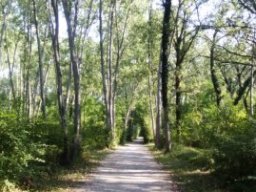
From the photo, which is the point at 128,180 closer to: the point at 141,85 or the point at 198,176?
the point at 198,176

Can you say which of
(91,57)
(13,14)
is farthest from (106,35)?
(13,14)

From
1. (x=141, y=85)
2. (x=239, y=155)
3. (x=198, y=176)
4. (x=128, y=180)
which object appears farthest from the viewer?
(x=141, y=85)

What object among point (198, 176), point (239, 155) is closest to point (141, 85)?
point (198, 176)

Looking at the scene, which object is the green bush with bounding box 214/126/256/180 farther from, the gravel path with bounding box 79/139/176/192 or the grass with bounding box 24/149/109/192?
the grass with bounding box 24/149/109/192

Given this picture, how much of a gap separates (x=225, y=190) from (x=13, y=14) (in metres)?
33.9

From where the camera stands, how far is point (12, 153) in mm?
11867

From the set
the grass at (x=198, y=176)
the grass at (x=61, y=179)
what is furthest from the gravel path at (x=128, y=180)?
the grass at (x=198, y=176)

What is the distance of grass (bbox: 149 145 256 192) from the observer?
45.5 feet

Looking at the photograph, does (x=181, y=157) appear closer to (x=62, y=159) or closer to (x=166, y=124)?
(x=166, y=124)

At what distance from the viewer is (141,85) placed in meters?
68.4

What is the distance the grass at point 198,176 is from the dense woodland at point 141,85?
0.17m

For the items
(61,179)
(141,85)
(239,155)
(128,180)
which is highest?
(141,85)

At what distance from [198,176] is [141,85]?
50679 mm

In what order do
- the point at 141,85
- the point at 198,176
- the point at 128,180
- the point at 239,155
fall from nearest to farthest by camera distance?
1. the point at 239,155
2. the point at 128,180
3. the point at 198,176
4. the point at 141,85
